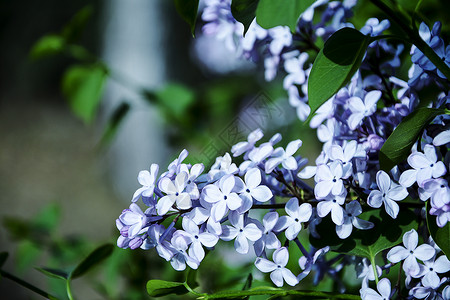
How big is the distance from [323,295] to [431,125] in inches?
3.6

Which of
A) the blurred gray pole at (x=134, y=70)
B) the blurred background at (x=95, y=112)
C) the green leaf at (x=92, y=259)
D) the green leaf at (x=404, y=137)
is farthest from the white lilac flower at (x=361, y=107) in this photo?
the blurred gray pole at (x=134, y=70)

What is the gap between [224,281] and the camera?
40 cm

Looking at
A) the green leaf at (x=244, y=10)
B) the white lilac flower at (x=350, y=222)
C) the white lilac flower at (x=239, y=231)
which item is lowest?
the white lilac flower at (x=350, y=222)

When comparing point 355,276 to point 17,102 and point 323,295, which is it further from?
point 17,102

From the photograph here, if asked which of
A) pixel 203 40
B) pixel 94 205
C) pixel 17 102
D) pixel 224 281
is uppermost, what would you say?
pixel 17 102

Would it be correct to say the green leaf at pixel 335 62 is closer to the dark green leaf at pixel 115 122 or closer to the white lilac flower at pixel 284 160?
the white lilac flower at pixel 284 160

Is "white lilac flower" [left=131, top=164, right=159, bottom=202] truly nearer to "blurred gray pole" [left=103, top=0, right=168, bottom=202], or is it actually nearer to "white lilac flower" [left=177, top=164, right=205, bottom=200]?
"white lilac flower" [left=177, top=164, right=205, bottom=200]

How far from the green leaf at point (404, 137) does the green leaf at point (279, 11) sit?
0.06 meters

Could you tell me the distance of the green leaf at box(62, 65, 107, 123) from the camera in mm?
548

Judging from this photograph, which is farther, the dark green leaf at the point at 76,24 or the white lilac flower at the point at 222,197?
the dark green leaf at the point at 76,24

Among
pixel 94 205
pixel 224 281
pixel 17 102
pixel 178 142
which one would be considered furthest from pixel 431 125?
pixel 17 102

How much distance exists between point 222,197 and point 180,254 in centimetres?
4

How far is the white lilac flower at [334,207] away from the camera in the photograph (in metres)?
0.21

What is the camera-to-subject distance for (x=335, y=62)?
0.68ft
